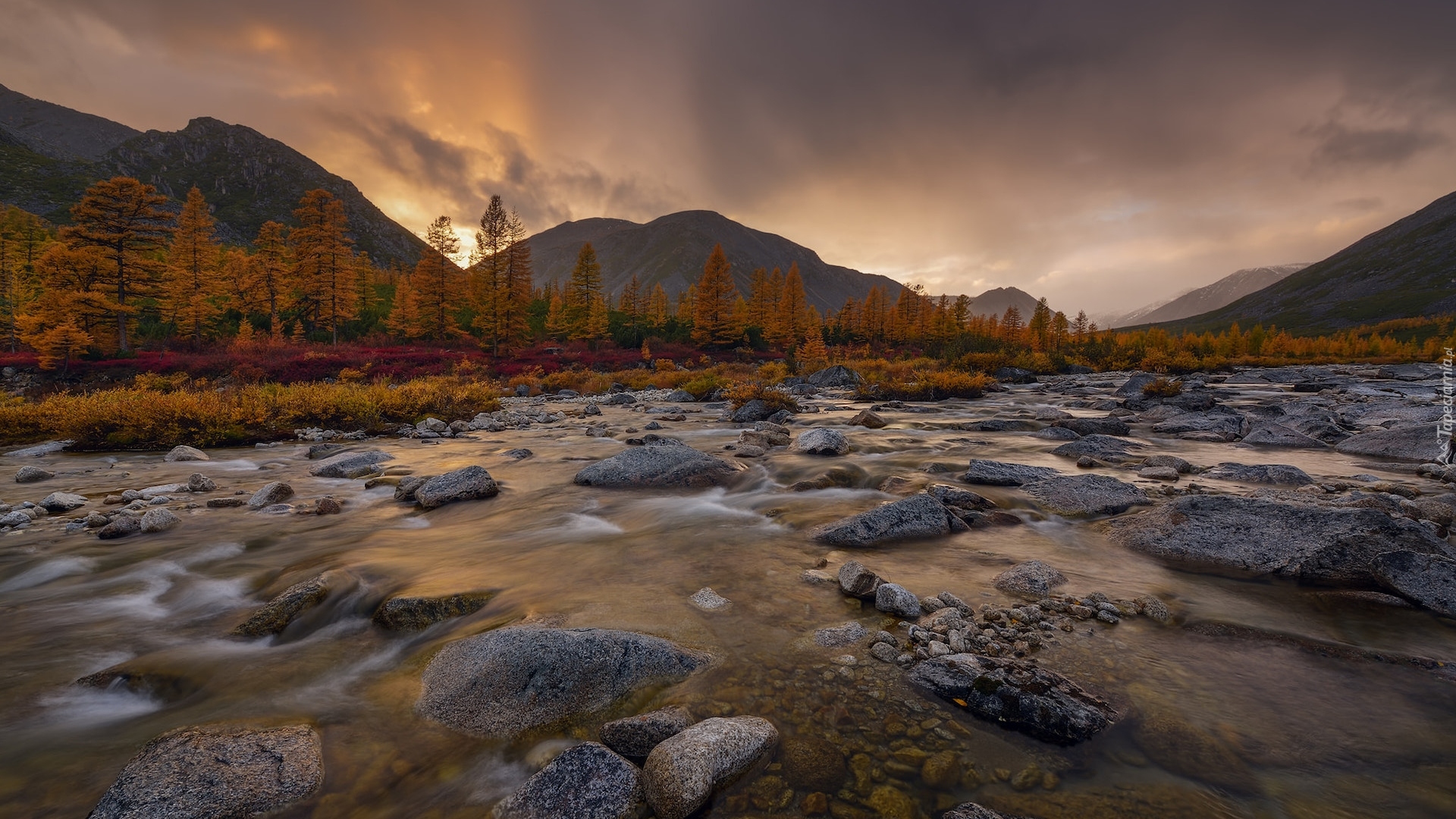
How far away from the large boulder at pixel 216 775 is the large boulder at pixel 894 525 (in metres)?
4.57

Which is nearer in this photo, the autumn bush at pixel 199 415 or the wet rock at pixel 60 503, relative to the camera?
the wet rock at pixel 60 503

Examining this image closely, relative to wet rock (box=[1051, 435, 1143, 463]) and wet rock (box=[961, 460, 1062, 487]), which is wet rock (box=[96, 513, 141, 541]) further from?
wet rock (box=[1051, 435, 1143, 463])

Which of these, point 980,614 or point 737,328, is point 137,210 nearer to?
point 737,328

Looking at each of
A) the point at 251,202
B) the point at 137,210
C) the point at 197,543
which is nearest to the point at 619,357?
the point at 137,210

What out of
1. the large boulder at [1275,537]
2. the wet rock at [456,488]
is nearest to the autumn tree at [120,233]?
the wet rock at [456,488]

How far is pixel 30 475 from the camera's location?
8406mm

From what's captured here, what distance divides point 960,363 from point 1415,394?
17.0 meters

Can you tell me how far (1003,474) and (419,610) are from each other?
7.60 m

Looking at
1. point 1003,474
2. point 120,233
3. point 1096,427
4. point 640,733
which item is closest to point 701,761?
point 640,733

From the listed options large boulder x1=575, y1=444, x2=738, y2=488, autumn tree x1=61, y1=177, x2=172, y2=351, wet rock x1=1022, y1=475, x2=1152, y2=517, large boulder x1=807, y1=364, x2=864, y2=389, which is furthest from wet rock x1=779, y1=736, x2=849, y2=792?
autumn tree x1=61, y1=177, x2=172, y2=351

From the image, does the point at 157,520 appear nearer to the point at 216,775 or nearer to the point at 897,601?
the point at 216,775

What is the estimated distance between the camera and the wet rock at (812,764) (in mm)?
2459

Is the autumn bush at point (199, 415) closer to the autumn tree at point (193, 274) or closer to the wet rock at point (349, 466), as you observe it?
the wet rock at point (349, 466)

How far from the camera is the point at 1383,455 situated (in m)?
8.92
